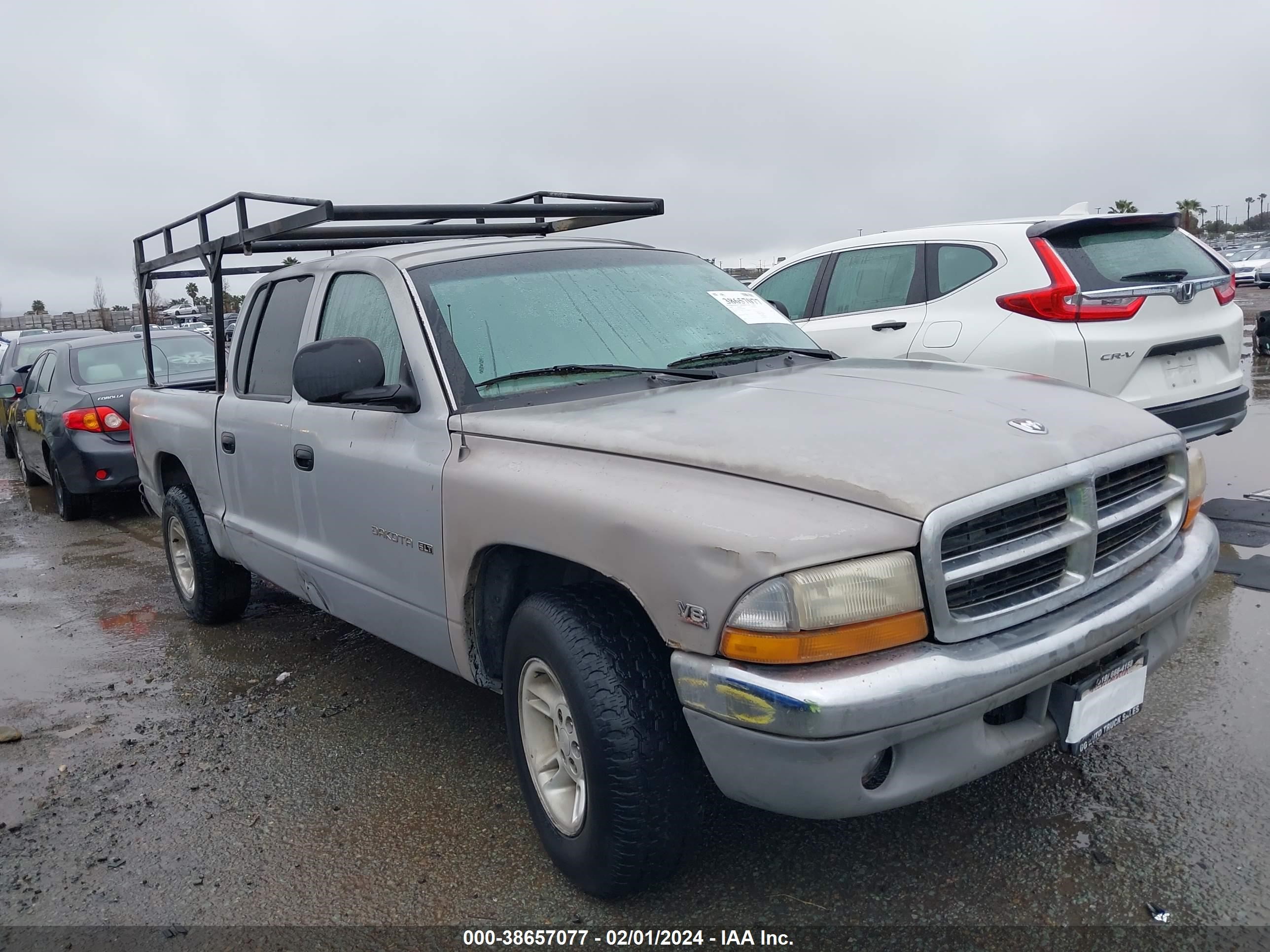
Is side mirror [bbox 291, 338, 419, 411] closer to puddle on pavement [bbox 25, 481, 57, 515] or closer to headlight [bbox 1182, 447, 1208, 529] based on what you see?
headlight [bbox 1182, 447, 1208, 529]

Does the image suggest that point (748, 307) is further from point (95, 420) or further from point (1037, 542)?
point (95, 420)

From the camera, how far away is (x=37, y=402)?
910 centimetres

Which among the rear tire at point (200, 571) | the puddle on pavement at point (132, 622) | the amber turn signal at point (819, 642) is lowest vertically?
the puddle on pavement at point (132, 622)

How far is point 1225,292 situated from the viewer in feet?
18.6

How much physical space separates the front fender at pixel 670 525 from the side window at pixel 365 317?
2.73 ft

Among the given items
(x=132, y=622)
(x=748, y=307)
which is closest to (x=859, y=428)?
(x=748, y=307)

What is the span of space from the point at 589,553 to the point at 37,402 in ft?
28.3

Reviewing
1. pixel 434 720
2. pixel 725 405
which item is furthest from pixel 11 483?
pixel 725 405

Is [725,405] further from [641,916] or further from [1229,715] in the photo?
[1229,715]

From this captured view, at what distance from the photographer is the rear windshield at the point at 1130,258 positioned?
5.26 meters

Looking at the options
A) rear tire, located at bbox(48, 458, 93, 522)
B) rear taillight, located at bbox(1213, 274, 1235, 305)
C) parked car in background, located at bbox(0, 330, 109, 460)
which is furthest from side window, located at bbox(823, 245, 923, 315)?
parked car in background, located at bbox(0, 330, 109, 460)

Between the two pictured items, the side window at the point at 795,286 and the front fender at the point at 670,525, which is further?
the side window at the point at 795,286

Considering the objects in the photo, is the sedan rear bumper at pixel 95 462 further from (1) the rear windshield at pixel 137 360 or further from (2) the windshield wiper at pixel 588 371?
(2) the windshield wiper at pixel 588 371

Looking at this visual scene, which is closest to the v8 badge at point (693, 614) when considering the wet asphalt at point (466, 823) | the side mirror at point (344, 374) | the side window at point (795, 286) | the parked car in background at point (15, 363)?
the wet asphalt at point (466, 823)
